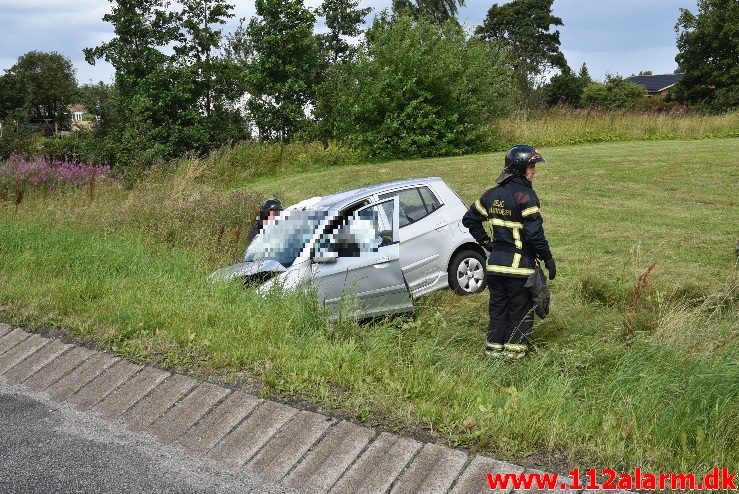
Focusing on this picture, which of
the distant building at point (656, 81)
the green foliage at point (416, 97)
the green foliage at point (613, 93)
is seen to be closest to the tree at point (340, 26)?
the green foliage at point (416, 97)

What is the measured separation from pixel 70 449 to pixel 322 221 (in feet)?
15.2

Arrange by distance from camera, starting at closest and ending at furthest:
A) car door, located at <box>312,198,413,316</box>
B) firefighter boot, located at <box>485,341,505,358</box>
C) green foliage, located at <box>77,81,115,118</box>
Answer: firefighter boot, located at <box>485,341,505,358</box> < car door, located at <box>312,198,413,316</box> < green foliage, located at <box>77,81,115,118</box>

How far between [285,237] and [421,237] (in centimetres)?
163

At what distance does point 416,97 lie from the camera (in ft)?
72.9

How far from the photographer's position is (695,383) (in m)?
4.05

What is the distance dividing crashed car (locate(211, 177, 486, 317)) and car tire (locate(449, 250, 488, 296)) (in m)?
0.01

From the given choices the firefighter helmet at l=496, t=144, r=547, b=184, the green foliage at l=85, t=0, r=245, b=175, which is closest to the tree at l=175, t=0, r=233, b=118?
the green foliage at l=85, t=0, r=245, b=175

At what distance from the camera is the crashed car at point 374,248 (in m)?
6.57

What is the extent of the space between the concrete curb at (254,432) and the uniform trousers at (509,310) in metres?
2.98

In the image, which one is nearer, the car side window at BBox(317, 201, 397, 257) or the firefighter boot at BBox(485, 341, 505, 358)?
the firefighter boot at BBox(485, 341, 505, 358)

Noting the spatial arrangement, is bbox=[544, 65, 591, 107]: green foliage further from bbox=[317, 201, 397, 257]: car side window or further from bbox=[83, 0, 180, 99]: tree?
bbox=[317, 201, 397, 257]: car side window

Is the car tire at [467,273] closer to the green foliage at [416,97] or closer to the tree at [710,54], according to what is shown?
the green foliage at [416,97]

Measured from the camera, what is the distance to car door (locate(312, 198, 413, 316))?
20.6 ft

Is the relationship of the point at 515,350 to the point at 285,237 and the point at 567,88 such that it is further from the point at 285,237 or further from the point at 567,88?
the point at 567,88
